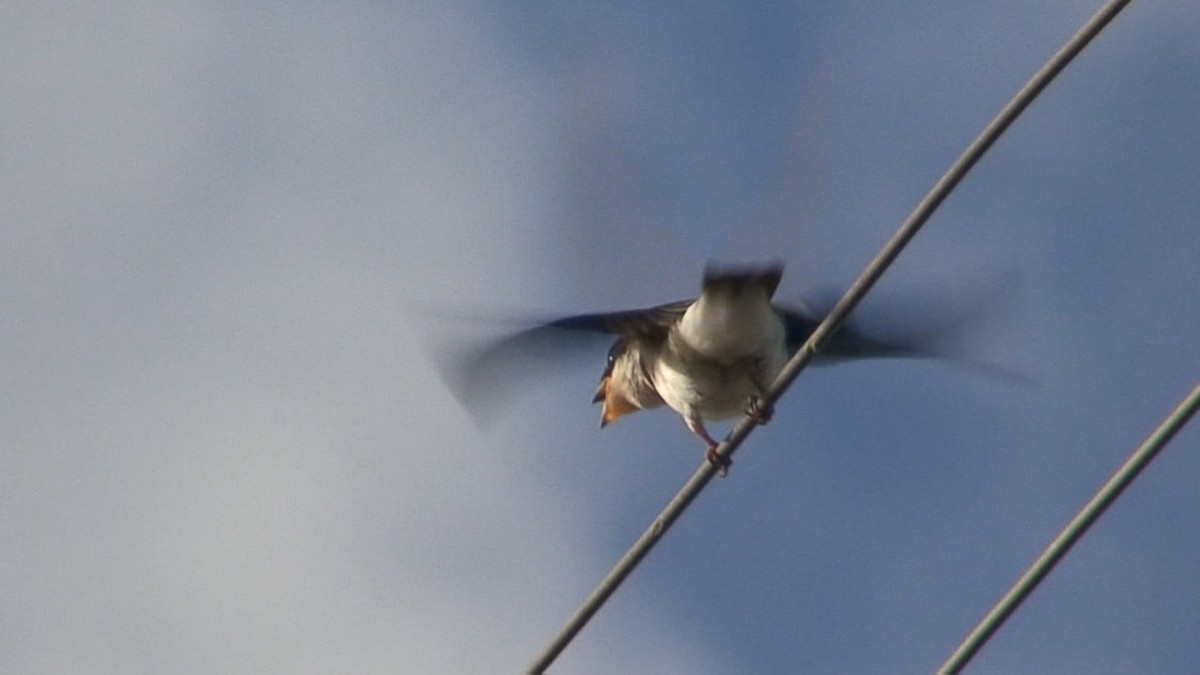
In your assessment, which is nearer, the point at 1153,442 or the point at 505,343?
the point at 1153,442

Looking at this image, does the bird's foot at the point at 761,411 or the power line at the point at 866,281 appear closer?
the power line at the point at 866,281

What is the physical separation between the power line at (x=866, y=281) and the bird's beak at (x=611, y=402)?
8.98ft

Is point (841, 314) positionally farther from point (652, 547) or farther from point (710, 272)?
point (710, 272)

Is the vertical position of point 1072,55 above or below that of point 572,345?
above

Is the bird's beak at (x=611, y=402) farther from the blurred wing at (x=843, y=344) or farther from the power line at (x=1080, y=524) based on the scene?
the power line at (x=1080, y=524)

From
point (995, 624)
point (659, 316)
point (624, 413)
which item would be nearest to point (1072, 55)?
point (995, 624)

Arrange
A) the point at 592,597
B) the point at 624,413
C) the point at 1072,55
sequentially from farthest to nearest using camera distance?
1. the point at 624,413
2. the point at 592,597
3. the point at 1072,55

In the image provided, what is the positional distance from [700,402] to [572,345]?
732mm

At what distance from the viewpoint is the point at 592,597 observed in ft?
16.6

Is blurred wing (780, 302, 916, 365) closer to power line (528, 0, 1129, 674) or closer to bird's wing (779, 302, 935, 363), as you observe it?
bird's wing (779, 302, 935, 363)

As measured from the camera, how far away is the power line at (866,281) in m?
4.52

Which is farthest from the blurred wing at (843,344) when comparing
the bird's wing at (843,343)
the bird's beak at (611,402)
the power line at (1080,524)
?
the power line at (1080,524)

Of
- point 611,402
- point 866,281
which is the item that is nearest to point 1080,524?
point 866,281

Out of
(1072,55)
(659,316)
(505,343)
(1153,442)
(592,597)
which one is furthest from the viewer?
(659,316)
